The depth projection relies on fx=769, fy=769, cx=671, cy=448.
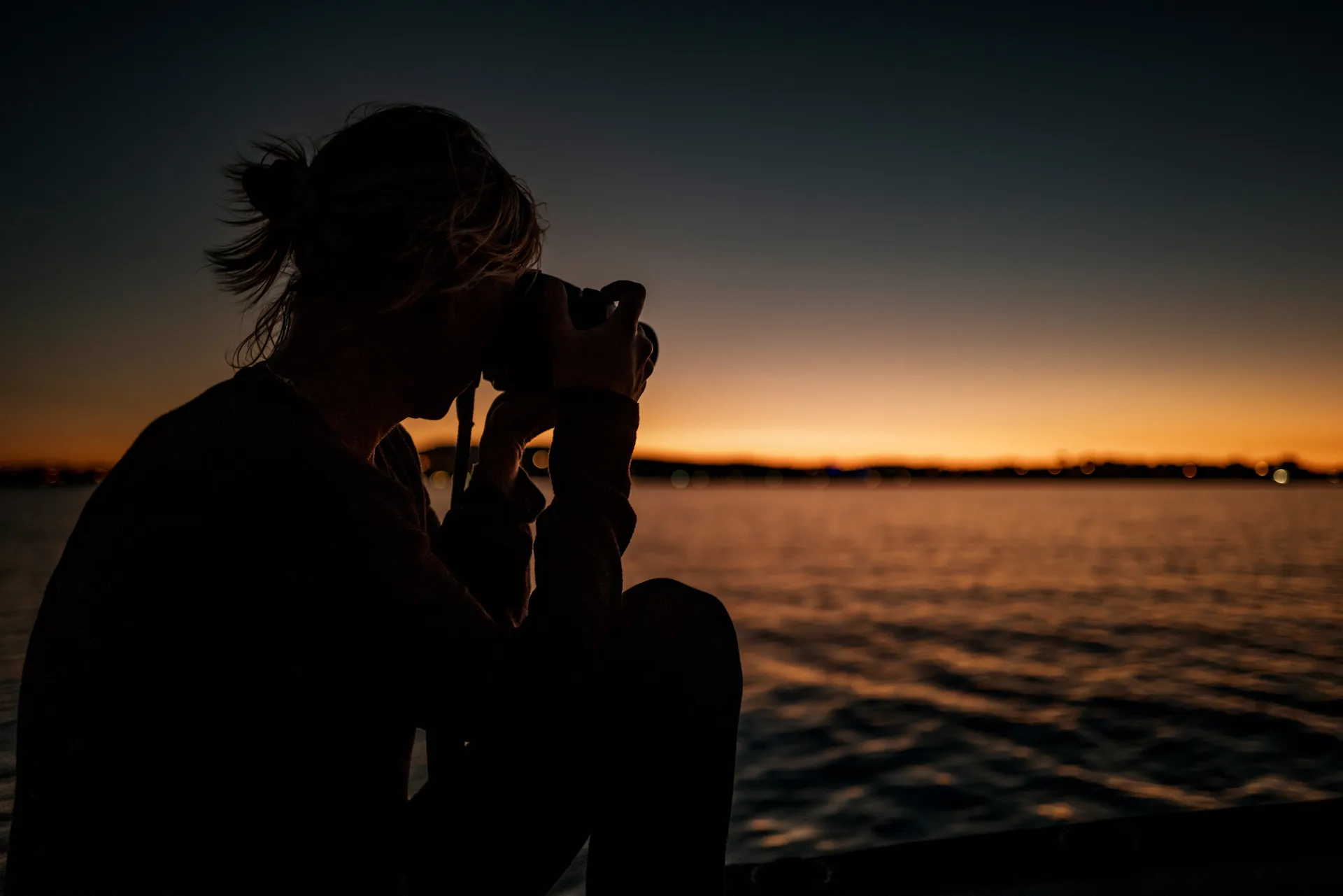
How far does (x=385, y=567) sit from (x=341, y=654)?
0.12m

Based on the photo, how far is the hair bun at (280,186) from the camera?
1.26 m

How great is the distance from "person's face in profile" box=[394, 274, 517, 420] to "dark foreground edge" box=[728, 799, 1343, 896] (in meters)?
1.73

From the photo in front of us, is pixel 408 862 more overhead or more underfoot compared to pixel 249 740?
more underfoot

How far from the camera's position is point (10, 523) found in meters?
43.2

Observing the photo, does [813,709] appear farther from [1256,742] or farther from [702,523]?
[702,523]

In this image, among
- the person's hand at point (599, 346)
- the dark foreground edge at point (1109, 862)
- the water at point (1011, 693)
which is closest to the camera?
the person's hand at point (599, 346)

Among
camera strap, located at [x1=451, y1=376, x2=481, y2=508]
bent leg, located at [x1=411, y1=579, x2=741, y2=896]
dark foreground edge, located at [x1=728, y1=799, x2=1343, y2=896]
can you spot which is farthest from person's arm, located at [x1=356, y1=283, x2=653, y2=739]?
dark foreground edge, located at [x1=728, y1=799, x2=1343, y2=896]

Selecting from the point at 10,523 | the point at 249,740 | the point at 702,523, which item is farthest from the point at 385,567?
the point at 10,523

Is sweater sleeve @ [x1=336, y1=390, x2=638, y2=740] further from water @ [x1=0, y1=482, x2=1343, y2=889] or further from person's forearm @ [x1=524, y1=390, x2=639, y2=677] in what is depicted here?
water @ [x1=0, y1=482, x2=1343, y2=889]

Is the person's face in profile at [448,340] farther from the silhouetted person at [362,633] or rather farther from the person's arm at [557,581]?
the person's arm at [557,581]

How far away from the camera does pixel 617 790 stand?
4.10ft

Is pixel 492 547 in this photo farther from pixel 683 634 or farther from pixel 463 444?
pixel 683 634

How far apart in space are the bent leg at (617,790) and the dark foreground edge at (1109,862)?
119 centimetres

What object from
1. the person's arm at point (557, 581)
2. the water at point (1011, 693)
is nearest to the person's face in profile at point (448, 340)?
the person's arm at point (557, 581)
